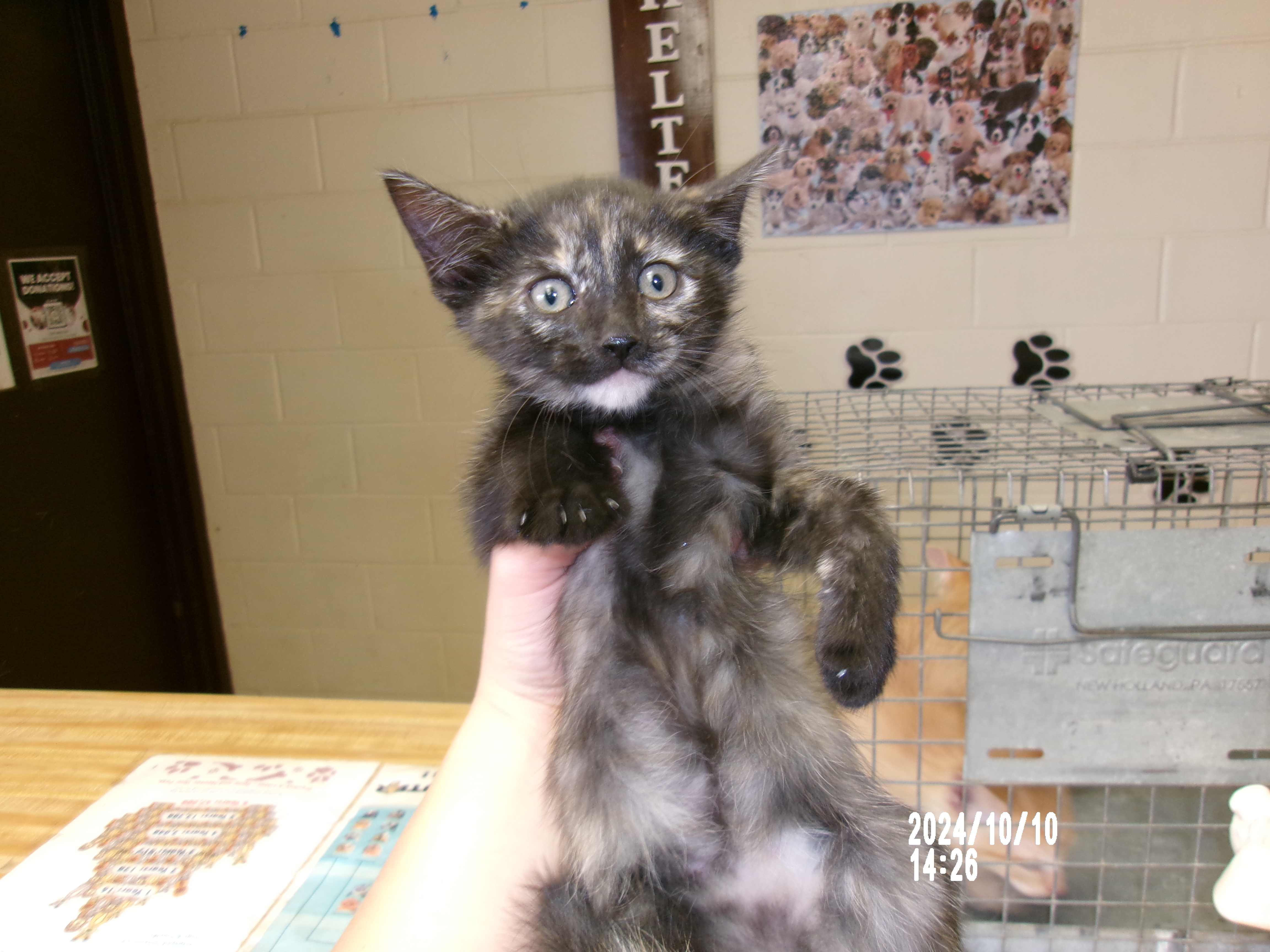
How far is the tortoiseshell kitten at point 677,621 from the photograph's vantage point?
1.08 meters

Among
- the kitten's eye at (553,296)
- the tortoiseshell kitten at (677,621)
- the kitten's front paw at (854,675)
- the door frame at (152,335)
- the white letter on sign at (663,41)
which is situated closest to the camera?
the kitten's front paw at (854,675)

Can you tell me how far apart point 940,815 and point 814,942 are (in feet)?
1.06

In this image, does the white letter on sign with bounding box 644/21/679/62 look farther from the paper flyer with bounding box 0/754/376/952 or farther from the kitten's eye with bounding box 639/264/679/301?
the paper flyer with bounding box 0/754/376/952

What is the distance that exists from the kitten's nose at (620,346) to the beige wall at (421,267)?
164 centimetres

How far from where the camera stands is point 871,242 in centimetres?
263

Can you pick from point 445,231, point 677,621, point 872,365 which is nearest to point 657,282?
point 445,231

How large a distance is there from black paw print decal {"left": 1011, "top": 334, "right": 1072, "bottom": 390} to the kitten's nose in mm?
1968

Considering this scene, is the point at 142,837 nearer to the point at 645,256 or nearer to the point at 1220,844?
the point at 645,256

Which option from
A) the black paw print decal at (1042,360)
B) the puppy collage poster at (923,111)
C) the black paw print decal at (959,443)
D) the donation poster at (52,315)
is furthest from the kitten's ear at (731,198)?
the donation poster at (52,315)

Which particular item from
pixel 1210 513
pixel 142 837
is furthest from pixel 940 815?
pixel 142 837

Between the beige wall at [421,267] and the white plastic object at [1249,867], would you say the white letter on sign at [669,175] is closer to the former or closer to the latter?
the beige wall at [421,267]

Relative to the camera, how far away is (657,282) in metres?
1.20

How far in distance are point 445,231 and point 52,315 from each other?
213cm

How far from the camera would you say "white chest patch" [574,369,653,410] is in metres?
1.12
